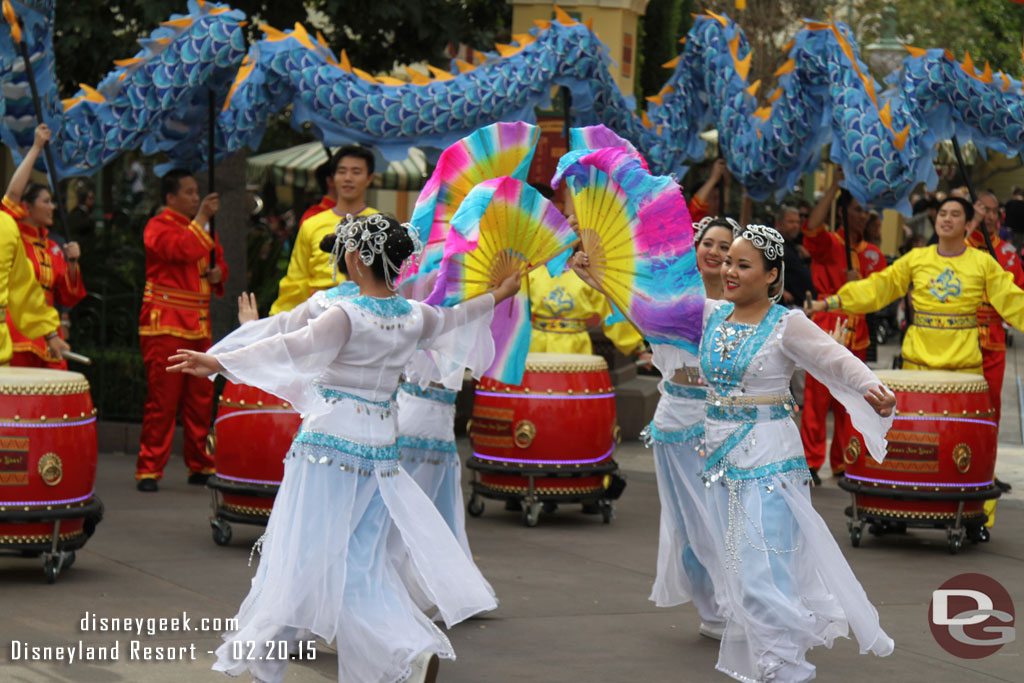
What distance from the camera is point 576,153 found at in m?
Answer: 5.80

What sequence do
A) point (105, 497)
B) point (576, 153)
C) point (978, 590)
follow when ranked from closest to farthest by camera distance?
point (576, 153)
point (978, 590)
point (105, 497)

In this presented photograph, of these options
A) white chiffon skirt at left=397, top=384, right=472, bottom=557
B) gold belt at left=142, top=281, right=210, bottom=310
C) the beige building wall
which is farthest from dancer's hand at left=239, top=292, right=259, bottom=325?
the beige building wall

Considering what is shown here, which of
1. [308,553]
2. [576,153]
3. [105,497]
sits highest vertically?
[576,153]

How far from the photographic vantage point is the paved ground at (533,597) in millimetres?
5523

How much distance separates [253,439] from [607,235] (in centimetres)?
241

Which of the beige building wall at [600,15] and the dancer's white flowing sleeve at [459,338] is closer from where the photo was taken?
the dancer's white flowing sleeve at [459,338]

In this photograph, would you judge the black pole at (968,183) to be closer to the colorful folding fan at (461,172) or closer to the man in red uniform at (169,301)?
the colorful folding fan at (461,172)

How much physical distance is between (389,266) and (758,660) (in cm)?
183

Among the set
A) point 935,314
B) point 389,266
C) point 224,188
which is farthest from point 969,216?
point 224,188

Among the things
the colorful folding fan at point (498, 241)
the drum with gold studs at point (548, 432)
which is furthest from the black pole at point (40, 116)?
the colorful folding fan at point (498, 241)

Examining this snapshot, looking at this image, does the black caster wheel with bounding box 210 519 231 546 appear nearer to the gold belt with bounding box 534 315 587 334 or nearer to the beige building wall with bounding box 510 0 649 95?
the gold belt with bounding box 534 315 587 334

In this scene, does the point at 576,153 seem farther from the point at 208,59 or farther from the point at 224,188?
the point at 224,188

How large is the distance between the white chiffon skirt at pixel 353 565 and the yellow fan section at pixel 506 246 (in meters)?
0.71

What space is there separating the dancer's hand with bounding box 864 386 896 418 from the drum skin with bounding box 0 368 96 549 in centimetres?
350
